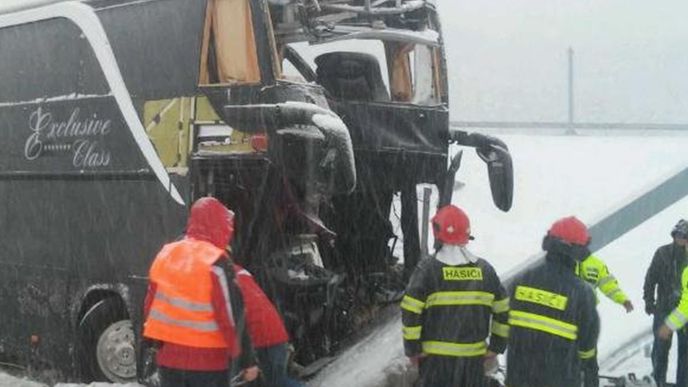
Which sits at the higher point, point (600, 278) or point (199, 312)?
point (199, 312)

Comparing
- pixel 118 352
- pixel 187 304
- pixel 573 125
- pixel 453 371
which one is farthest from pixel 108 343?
pixel 573 125

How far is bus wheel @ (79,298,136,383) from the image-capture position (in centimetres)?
720

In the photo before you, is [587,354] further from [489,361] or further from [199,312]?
[199,312]

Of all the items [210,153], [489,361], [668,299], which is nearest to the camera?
[489,361]

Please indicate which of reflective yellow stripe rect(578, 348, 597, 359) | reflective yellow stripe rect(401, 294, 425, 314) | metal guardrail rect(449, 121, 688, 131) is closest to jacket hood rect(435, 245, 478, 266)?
reflective yellow stripe rect(401, 294, 425, 314)

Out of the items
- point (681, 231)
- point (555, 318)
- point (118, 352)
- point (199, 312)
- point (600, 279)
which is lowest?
point (118, 352)

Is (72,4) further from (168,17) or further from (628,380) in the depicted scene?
(628,380)

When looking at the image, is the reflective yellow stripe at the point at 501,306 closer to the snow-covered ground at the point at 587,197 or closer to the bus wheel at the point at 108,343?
the bus wheel at the point at 108,343

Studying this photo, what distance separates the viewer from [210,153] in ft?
21.1

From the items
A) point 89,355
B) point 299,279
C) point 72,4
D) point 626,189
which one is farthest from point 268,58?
point 626,189

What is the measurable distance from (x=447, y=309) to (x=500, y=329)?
16.7 inches

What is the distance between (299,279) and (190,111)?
4.89ft

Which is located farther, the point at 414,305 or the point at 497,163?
the point at 497,163

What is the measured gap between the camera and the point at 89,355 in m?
7.46
